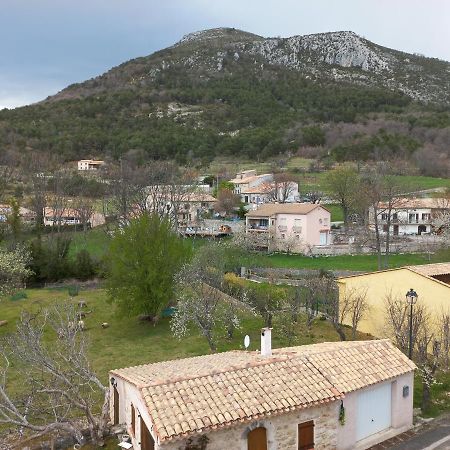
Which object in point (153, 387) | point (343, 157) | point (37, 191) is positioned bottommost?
point (153, 387)

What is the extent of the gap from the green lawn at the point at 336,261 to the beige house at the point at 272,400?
96.6 feet

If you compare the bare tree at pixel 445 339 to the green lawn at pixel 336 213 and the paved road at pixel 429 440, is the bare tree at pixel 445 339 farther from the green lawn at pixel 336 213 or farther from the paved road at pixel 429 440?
the green lawn at pixel 336 213

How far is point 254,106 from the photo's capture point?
13412cm

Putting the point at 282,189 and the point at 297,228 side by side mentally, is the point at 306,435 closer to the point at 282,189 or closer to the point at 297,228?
the point at 297,228

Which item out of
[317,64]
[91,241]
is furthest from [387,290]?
[317,64]

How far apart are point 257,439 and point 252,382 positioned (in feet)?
4.52

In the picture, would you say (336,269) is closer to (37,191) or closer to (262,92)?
(37,191)

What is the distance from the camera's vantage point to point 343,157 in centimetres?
9800

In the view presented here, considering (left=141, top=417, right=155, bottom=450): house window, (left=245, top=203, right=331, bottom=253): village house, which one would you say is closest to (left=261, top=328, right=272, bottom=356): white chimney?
(left=141, top=417, right=155, bottom=450): house window

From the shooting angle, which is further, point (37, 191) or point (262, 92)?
point (262, 92)

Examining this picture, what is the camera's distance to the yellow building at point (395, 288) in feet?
73.9

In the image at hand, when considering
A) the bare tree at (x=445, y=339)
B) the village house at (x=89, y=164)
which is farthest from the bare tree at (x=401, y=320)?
the village house at (x=89, y=164)

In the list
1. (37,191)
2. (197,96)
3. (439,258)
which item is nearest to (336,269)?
(439,258)

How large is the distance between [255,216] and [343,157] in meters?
42.7
